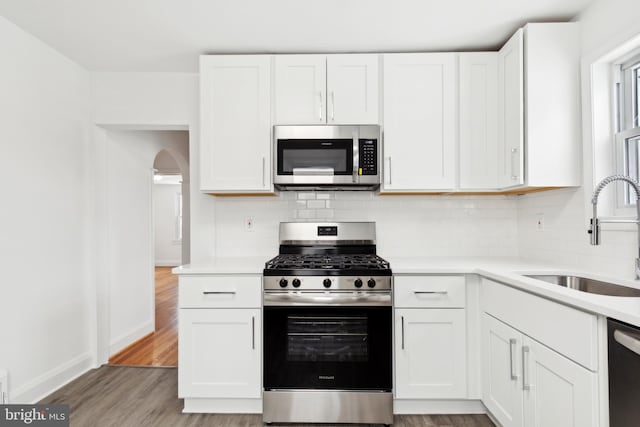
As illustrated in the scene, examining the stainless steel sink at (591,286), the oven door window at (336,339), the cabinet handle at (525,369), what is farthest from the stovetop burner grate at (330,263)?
the stainless steel sink at (591,286)

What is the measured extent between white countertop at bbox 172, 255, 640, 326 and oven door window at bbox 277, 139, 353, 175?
70 cm

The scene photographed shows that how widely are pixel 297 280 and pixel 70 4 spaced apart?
203cm

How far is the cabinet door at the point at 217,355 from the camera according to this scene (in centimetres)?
217

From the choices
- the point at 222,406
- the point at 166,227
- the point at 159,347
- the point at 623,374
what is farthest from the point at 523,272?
the point at 166,227

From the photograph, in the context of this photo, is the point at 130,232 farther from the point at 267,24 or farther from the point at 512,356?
the point at 512,356

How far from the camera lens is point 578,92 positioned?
2.12m

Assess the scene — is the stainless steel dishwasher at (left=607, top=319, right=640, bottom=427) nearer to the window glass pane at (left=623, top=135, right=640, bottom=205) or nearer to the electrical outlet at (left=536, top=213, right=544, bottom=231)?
the window glass pane at (left=623, top=135, right=640, bottom=205)

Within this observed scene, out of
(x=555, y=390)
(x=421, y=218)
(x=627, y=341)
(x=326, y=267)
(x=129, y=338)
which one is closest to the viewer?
(x=627, y=341)

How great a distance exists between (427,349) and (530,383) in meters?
0.60

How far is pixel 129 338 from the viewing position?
11.1 ft

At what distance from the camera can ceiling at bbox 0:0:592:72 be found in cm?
204

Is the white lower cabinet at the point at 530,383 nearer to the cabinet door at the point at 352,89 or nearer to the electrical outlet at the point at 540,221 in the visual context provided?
the electrical outlet at the point at 540,221

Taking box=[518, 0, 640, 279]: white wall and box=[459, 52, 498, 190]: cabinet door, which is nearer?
box=[518, 0, 640, 279]: white wall

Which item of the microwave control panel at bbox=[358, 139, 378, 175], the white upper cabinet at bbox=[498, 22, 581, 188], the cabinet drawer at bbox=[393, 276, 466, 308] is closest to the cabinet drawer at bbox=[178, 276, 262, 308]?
Answer: the cabinet drawer at bbox=[393, 276, 466, 308]
